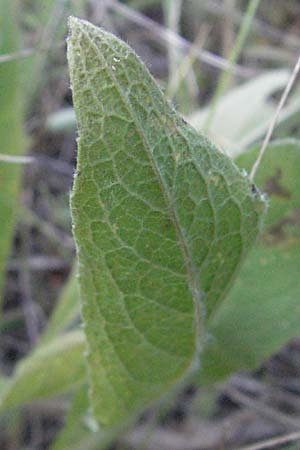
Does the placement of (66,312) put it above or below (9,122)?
below

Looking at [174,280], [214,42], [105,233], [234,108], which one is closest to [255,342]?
[174,280]

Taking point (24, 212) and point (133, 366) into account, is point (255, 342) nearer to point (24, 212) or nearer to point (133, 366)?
point (133, 366)

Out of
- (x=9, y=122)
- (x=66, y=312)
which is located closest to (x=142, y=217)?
(x=66, y=312)

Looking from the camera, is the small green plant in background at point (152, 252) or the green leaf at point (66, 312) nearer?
the small green plant in background at point (152, 252)

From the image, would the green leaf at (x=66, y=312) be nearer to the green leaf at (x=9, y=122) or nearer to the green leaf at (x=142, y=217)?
the green leaf at (x=9, y=122)

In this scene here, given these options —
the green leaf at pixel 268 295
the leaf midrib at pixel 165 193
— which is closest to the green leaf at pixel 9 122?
the green leaf at pixel 268 295

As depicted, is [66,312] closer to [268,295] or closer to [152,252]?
[268,295]
